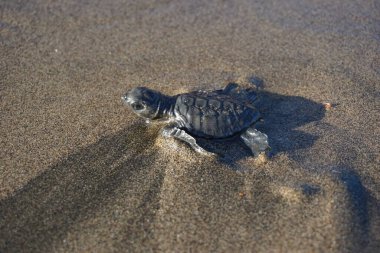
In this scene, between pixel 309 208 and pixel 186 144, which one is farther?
pixel 186 144

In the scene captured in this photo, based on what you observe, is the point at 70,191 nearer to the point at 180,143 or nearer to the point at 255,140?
the point at 180,143

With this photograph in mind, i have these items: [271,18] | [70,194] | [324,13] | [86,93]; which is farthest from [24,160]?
[324,13]

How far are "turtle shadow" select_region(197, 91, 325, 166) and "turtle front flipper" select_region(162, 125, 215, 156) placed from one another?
0.17 m

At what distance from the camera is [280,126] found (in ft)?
14.1

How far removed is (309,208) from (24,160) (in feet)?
8.43

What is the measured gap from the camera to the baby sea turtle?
394 cm

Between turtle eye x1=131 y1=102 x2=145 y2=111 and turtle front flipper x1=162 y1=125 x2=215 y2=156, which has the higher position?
turtle eye x1=131 y1=102 x2=145 y2=111

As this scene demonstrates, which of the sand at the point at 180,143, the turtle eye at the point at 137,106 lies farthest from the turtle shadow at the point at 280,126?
the turtle eye at the point at 137,106

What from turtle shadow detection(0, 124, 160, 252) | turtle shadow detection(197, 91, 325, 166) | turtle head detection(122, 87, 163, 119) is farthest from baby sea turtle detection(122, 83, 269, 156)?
turtle shadow detection(0, 124, 160, 252)

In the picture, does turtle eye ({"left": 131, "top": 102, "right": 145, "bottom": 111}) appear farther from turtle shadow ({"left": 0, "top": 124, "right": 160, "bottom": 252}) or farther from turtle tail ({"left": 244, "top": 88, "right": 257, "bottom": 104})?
turtle tail ({"left": 244, "top": 88, "right": 257, "bottom": 104})

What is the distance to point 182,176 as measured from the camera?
3707 millimetres

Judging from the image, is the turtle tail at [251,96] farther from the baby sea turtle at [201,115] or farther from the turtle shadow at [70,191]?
the turtle shadow at [70,191]

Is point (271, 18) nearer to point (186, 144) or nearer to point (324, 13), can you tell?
point (324, 13)

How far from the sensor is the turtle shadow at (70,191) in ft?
10.7
